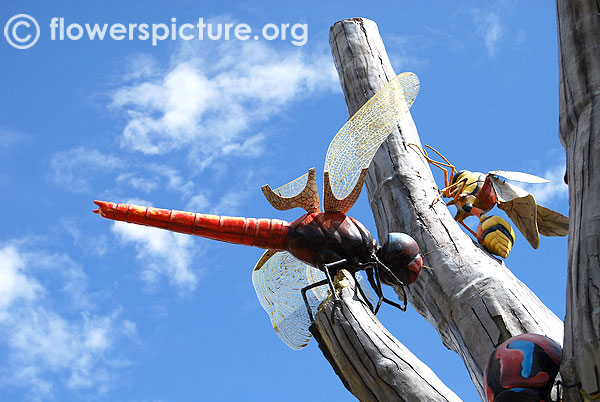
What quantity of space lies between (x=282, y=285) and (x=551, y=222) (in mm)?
1719

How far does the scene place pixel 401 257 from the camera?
311cm

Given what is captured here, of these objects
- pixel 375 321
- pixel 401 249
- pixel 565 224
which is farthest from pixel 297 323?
pixel 565 224

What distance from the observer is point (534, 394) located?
2.06 metres

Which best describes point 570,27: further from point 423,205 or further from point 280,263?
point 280,263

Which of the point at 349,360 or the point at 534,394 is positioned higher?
the point at 349,360

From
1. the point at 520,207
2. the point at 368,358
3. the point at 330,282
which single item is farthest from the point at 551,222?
the point at 368,358

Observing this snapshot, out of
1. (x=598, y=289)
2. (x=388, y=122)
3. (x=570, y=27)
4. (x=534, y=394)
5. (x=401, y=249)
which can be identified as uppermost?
(x=388, y=122)

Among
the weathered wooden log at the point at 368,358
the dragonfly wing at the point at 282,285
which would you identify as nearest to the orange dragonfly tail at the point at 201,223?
the dragonfly wing at the point at 282,285

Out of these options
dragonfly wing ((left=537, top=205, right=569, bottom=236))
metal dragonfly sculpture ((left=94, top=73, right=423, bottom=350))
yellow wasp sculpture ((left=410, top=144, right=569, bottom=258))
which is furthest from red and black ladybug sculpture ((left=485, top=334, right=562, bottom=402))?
dragonfly wing ((left=537, top=205, right=569, bottom=236))

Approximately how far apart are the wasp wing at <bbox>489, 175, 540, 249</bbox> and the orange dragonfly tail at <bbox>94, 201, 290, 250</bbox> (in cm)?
160

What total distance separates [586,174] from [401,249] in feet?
3.51

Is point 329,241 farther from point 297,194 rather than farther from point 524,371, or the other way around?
point 524,371

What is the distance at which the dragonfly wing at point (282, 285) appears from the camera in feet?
11.3

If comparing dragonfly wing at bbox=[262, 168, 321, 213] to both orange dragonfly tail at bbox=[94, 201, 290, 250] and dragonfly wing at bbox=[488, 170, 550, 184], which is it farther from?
dragonfly wing at bbox=[488, 170, 550, 184]
